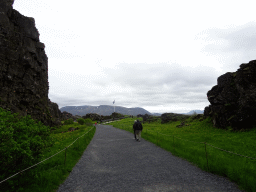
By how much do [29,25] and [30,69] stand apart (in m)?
8.97

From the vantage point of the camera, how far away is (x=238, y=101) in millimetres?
20219

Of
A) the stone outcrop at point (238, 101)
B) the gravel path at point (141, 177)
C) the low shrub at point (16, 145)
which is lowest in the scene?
the gravel path at point (141, 177)

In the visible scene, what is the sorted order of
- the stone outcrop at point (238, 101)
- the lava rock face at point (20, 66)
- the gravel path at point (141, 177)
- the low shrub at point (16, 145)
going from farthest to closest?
the lava rock face at point (20, 66) < the stone outcrop at point (238, 101) < the gravel path at point (141, 177) < the low shrub at point (16, 145)

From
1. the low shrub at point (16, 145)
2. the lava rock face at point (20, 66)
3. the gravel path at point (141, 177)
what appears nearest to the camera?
the low shrub at point (16, 145)

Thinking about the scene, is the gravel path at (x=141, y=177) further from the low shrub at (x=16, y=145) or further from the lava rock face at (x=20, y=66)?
the lava rock face at (x=20, y=66)

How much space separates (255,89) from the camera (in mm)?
18250

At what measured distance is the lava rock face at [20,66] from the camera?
22625mm

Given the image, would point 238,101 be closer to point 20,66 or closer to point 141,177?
point 141,177

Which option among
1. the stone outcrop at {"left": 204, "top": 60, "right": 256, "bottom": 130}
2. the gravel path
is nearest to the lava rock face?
the gravel path

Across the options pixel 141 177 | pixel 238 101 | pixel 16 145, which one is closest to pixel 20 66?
pixel 16 145

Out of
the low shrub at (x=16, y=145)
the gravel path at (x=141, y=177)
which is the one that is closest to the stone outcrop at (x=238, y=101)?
the gravel path at (x=141, y=177)

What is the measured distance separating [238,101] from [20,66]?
113 ft

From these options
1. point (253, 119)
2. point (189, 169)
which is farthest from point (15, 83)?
point (253, 119)

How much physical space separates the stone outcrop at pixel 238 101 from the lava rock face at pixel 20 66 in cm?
2975
